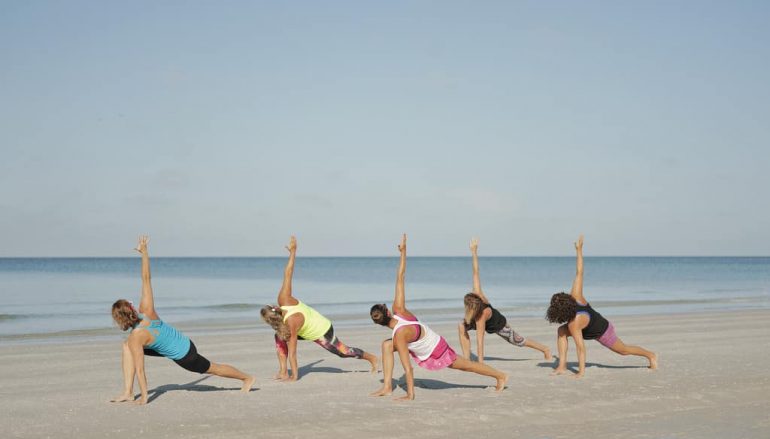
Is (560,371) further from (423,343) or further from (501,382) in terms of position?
(423,343)

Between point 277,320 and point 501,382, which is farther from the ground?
point 277,320

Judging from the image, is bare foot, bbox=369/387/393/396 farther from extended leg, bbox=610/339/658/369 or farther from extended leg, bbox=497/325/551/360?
extended leg, bbox=610/339/658/369

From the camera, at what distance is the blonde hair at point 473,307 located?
12977 mm

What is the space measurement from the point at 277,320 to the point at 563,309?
4.12 metres

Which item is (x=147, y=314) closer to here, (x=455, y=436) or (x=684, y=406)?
(x=455, y=436)

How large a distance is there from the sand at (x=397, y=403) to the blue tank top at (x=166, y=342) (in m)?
0.65

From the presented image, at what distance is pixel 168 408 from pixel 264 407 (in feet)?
3.78

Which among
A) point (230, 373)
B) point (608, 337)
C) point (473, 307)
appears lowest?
point (230, 373)

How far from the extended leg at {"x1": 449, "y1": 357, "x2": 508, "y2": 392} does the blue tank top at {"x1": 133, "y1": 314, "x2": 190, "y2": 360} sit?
3420 mm

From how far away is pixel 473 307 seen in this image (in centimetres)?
1303

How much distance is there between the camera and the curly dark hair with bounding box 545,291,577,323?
40.3 ft

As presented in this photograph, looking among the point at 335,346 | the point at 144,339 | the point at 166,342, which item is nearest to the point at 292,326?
the point at 335,346

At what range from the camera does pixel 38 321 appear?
2633 centimetres

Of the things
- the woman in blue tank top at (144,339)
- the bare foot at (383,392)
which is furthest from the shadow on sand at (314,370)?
the woman in blue tank top at (144,339)
